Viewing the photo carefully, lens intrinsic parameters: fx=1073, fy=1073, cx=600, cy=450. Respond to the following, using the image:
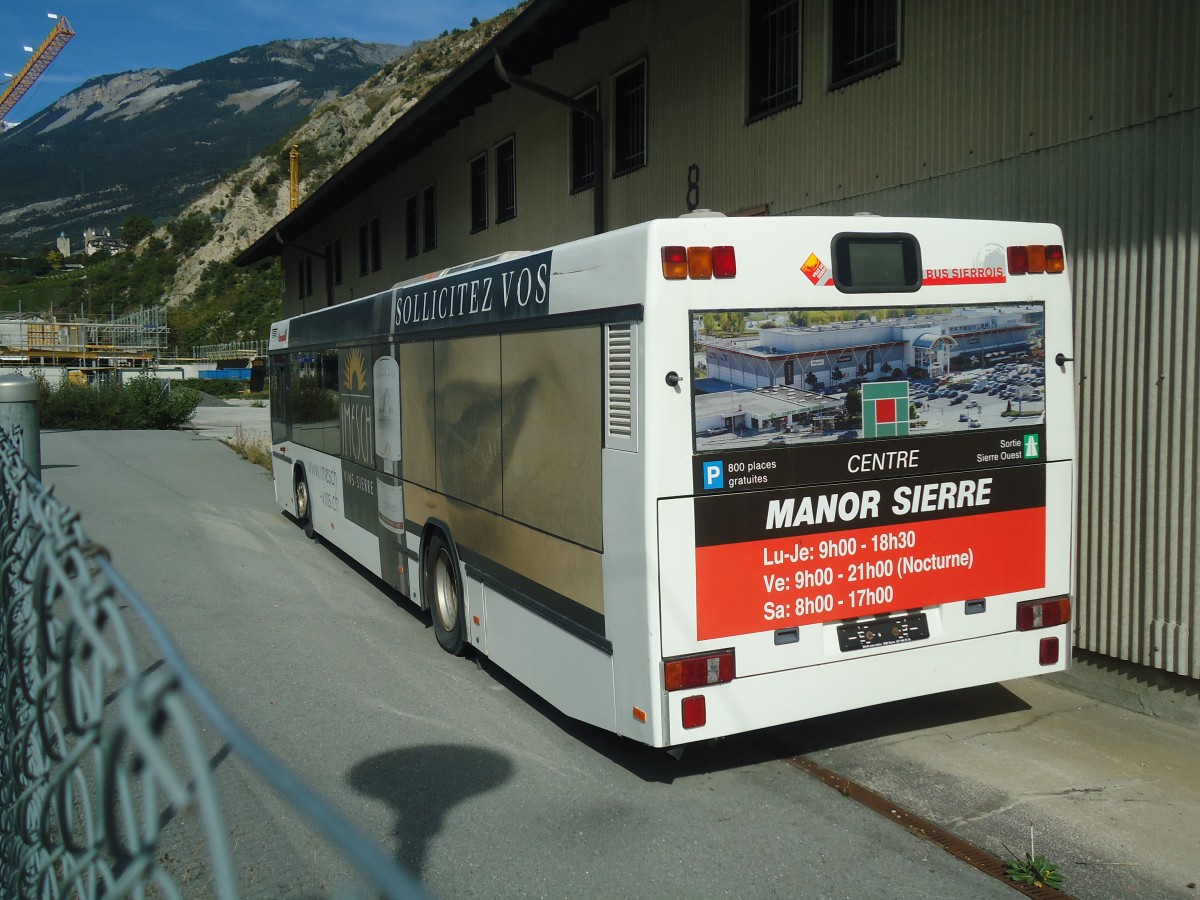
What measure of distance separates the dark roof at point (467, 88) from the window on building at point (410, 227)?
909 millimetres

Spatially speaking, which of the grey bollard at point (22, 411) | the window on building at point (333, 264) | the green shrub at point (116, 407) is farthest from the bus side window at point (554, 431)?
the green shrub at point (116, 407)

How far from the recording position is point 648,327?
502cm

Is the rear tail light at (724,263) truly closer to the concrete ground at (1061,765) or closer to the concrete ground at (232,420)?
the concrete ground at (1061,765)

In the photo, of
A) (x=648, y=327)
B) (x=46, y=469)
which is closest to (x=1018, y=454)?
(x=648, y=327)

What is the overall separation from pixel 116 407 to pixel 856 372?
40538 mm

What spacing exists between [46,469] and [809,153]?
1895cm

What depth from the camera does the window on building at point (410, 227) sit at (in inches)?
883

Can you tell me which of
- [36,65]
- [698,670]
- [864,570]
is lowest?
[698,670]

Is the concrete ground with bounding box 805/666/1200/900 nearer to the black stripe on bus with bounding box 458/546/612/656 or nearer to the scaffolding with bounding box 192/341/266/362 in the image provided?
the black stripe on bus with bounding box 458/546/612/656

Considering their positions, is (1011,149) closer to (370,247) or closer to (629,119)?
(629,119)

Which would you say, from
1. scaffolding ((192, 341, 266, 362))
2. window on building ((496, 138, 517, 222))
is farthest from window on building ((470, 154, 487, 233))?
scaffolding ((192, 341, 266, 362))

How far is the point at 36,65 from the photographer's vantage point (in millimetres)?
154875

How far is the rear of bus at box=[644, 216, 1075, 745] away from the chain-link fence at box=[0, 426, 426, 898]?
9.33ft

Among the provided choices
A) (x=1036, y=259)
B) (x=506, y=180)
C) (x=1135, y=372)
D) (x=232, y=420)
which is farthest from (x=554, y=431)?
(x=232, y=420)
